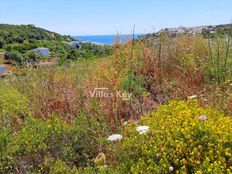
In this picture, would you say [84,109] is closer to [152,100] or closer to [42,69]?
[152,100]

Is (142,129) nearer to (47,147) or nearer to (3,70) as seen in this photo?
(47,147)

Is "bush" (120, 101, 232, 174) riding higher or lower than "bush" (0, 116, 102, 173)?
higher

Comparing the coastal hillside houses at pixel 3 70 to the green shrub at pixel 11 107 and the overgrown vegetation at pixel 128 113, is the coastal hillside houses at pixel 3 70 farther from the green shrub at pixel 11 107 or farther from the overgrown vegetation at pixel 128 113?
the green shrub at pixel 11 107

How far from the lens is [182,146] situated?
2.71 m

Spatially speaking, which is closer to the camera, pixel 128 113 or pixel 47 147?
pixel 47 147

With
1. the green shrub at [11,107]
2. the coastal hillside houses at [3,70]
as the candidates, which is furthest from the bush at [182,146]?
the coastal hillside houses at [3,70]

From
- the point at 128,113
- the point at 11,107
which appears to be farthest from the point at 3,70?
the point at 128,113

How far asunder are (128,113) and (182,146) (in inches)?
69.1

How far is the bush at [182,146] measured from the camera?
2.62m

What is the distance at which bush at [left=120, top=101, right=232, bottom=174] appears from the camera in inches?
103

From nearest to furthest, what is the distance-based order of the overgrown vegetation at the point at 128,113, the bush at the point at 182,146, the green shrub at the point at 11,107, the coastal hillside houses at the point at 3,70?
the bush at the point at 182,146
the overgrown vegetation at the point at 128,113
the green shrub at the point at 11,107
the coastal hillside houses at the point at 3,70

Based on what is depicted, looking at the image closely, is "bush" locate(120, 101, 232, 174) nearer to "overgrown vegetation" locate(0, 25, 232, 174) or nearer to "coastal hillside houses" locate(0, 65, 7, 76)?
"overgrown vegetation" locate(0, 25, 232, 174)

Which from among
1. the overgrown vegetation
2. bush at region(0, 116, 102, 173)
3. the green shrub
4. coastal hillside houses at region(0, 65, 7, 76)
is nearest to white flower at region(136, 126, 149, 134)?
the overgrown vegetation

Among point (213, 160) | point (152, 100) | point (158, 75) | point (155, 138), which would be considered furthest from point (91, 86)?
point (213, 160)
